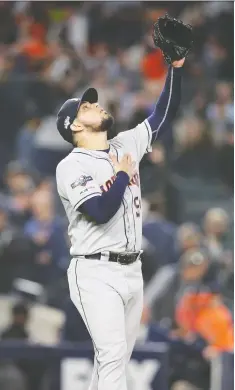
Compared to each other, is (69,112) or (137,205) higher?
(69,112)

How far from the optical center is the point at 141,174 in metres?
8.01

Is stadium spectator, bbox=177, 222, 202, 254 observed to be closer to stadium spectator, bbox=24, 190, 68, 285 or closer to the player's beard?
stadium spectator, bbox=24, 190, 68, 285

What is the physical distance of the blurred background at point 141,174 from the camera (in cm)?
685

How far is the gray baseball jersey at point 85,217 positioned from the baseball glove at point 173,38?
534 millimetres

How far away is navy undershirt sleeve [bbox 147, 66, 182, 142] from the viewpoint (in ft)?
14.5

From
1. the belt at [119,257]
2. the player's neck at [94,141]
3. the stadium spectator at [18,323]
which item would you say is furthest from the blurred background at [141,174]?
the belt at [119,257]

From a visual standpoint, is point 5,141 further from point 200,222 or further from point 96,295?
point 96,295

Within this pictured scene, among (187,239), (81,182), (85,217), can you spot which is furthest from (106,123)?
(187,239)

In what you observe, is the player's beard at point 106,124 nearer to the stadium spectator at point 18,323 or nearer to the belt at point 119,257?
the belt at point 119,257

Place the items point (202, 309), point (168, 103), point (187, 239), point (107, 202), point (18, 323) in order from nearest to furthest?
point (107, 202) < point (168, 103) < point (18, 323) < point (202, 309) < point (187, 239)

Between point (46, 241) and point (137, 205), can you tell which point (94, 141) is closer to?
point (137, 205)

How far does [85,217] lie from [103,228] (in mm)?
98

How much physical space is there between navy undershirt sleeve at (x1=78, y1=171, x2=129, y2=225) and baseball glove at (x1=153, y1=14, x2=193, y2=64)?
621mm

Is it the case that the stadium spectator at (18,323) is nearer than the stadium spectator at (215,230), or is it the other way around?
the stadium spectator at (18,323)
